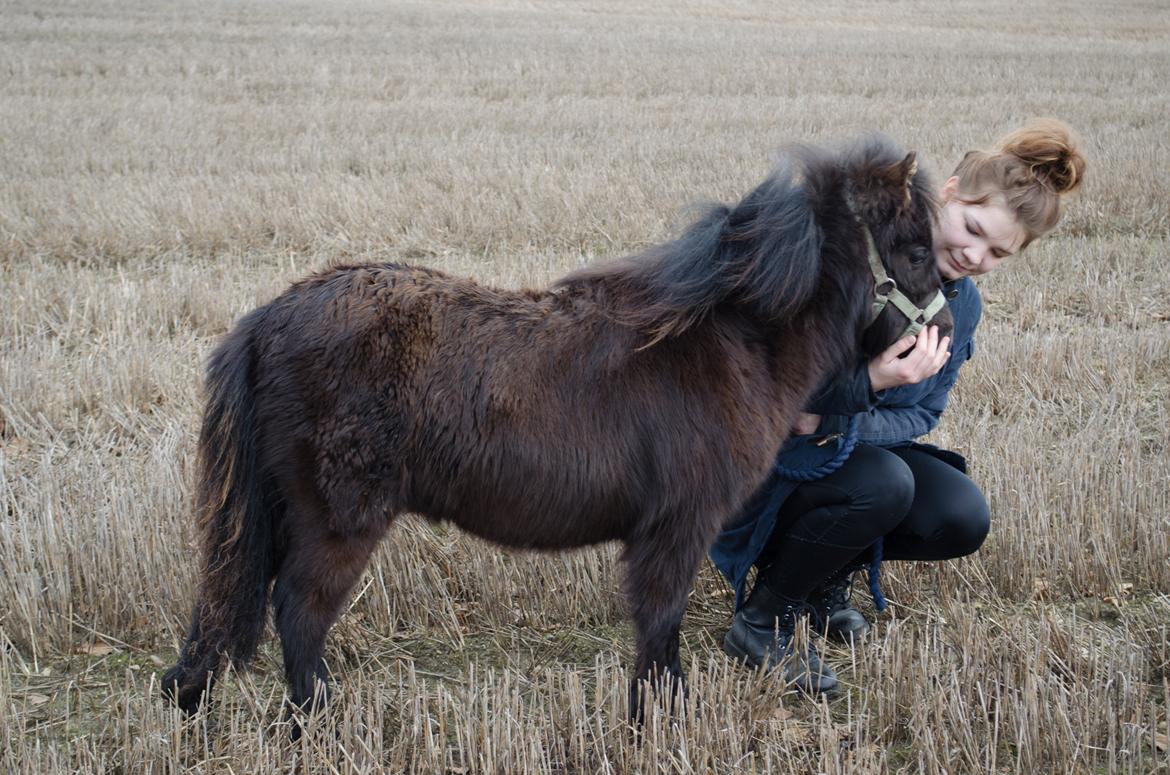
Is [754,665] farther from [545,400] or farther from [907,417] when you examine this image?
[545,400]

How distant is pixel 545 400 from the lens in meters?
2.99

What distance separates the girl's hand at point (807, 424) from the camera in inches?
143

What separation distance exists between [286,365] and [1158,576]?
3.80 m

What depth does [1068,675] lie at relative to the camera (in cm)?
364

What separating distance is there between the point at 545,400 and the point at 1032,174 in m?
2.04

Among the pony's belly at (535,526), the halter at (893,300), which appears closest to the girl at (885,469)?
the halter at (893,300)

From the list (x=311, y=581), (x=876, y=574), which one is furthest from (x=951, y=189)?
(x=311, y=581)

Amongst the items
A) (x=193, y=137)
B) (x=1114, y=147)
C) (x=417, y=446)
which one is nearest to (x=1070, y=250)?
(x=1114, y=147)

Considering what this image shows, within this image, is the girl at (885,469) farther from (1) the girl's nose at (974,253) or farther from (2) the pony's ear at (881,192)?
(2) the pony's ear at (881,192)

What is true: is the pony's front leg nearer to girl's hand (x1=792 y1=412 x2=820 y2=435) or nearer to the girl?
the girl

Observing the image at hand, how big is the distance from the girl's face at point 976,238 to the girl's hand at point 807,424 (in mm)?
700

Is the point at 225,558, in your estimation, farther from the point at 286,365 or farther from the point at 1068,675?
the point at 1068,675

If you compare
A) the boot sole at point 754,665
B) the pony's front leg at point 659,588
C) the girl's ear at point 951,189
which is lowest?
the boot sole at point 754,665

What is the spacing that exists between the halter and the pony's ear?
63mm
